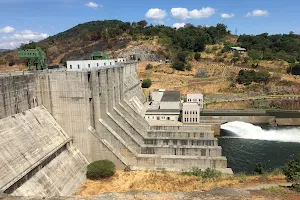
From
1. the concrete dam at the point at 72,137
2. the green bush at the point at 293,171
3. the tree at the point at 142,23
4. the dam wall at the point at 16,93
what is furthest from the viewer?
the tree at the point at 142,23

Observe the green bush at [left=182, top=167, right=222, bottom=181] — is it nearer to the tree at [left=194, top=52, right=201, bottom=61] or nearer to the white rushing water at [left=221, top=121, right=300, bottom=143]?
the white rushing water at [left=221, top=121, right=300, bottom=143]

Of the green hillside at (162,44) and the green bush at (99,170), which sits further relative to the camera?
the green hillside at (162,44)

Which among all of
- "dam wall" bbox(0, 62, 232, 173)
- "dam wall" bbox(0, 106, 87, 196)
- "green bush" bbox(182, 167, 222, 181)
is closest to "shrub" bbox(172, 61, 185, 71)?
"dam wall" bbox(0, 62, 232, 173)

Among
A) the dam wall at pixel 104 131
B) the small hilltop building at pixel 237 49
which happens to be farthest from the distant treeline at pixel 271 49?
the dam wall at pixel 104 131

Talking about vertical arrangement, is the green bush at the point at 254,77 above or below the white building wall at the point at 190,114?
above

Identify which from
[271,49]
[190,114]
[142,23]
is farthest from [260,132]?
[142,23]

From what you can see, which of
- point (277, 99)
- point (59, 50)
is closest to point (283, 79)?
point (277, 99)

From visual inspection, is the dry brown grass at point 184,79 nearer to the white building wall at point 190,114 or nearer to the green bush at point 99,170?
the white building wall at point 190,114
